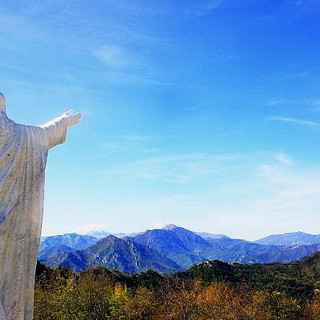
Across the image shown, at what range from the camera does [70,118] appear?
19.3ft

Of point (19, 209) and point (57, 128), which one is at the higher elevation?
point (57, 128)

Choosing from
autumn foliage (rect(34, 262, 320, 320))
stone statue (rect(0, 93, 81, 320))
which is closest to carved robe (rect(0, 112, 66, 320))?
stone statue (rect(0, 93, 81, 320))

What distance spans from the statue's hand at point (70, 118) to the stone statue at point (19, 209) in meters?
0.46

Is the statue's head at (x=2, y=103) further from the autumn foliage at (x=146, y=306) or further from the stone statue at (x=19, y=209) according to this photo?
the autumn foliage at (x=146, y=306)

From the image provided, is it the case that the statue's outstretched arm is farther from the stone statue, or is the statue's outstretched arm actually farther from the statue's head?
the statue's head

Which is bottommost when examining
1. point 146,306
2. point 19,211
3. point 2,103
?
point 146,306

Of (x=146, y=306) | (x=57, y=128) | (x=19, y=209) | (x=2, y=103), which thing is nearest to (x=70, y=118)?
(x=57, y=128)

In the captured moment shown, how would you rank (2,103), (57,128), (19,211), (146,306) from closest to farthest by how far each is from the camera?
(19,211)
(2,103)
(57,128)
(146,306)

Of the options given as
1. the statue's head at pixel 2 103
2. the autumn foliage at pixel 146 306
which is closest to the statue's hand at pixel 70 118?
the statue's head at pixel 2 103

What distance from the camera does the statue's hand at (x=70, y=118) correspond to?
5.83m

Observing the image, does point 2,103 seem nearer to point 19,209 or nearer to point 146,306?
point 19,209

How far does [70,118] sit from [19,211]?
1412mm

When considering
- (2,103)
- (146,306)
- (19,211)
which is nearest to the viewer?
(19,211)

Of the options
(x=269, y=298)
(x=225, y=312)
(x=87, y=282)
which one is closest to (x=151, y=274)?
(x=87, y=282)
